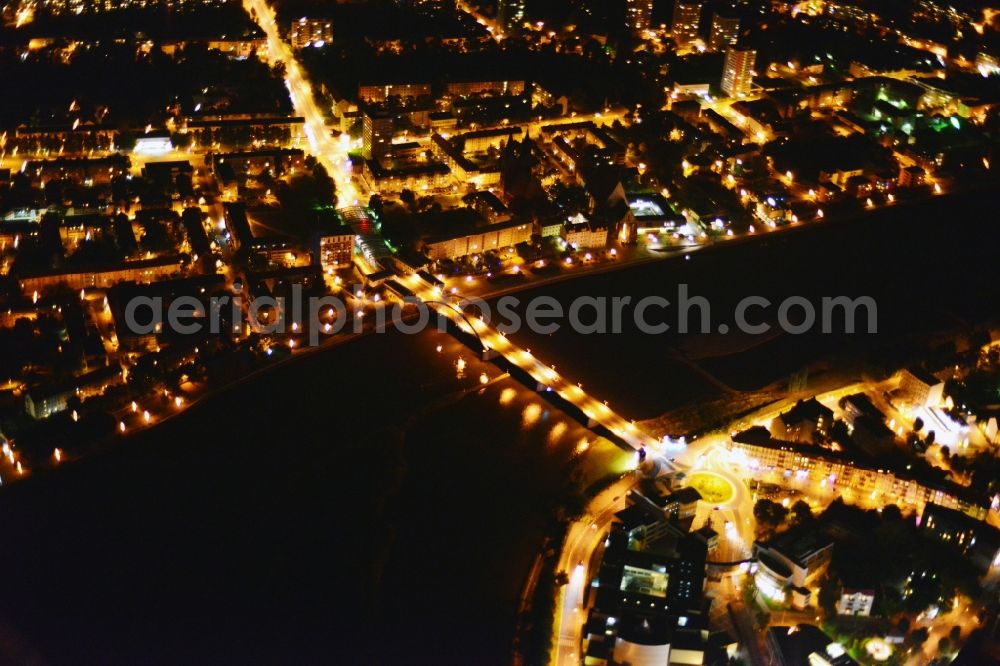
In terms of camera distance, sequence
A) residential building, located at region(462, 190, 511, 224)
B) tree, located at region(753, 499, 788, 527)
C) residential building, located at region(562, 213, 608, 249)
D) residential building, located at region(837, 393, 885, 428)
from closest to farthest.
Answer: tree, located at region(753, 499, 788, 527)
residential building, located at region(837, 393, 885, 428)
residential building, located at region(562, 213, 608, 249)
residential building, located at region(462, 190, 511, 224)

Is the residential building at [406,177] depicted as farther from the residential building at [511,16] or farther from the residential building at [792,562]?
the residential building at [511,16]

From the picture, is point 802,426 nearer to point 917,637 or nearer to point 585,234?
point 917,637

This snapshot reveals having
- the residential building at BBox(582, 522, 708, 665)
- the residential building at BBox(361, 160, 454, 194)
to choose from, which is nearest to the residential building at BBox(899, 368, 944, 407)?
the residential building at BBox(582, 522, 708, 665)

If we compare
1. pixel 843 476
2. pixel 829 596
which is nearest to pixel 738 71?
pixel 843 476

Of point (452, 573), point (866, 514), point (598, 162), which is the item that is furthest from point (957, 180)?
point (452, 573)

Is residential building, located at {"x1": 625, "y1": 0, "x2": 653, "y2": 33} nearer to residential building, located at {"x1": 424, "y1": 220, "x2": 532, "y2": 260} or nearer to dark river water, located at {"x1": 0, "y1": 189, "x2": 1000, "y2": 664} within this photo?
residential building, located at {"x1": 424, "y1": 220, "x2": 532, "y2": 260}
